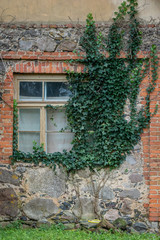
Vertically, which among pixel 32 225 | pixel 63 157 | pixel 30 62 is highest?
pixel 30 62

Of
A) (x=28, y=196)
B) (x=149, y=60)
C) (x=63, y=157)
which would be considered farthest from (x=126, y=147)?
(x=28, y=196)

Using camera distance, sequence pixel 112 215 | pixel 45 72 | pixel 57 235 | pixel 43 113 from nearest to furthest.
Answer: pixel 57 235
pixel 112 215
pixel 45 72
pixel 43 113

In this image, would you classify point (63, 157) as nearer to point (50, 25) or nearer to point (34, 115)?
point (34, 115)

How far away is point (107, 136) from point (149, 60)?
1678mm

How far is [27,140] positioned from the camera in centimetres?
612

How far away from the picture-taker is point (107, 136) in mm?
5895

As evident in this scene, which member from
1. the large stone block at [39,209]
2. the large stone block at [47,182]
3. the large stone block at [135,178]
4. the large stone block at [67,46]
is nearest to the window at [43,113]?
the large stone block at [47,182]

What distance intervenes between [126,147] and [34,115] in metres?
1.93

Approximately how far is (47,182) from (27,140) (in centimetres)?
93

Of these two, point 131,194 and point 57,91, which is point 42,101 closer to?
point 57,91

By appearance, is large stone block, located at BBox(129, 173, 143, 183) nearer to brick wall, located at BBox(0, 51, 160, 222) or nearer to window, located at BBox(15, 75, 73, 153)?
brick wall, located at BBox(0, 51, 160, 222)

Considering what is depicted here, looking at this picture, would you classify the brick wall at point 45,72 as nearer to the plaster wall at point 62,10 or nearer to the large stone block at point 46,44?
the large stone block at point 46,44

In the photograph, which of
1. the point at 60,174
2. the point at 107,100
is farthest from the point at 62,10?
the point at 60,174

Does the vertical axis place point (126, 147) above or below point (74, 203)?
above
